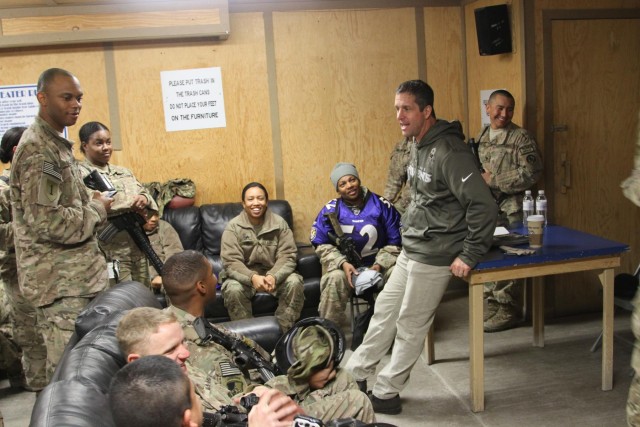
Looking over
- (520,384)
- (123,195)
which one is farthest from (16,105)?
(520,384)

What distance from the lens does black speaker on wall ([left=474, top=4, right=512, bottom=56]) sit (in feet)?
14.5

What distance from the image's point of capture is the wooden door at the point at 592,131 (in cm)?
437

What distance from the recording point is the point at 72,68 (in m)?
4.86

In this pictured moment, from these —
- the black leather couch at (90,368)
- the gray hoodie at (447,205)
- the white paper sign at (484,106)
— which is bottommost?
the black leather couch at (90,368)

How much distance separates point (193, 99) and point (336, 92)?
1166 millimetres

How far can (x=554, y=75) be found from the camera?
14.3ft

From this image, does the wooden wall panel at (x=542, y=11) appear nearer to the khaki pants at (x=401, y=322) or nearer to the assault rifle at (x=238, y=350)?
the khaki pants at (x=401, y=322)

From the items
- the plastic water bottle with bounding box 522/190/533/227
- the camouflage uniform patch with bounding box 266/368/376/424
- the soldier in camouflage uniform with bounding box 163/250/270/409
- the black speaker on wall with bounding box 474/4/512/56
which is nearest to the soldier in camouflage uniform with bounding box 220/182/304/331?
the plastic water bottle with bounding box 522/190/533/227

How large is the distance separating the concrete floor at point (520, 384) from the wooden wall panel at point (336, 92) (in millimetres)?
1630

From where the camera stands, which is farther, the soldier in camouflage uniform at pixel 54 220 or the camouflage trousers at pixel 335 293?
the camouflage trousers at pixel 335 293

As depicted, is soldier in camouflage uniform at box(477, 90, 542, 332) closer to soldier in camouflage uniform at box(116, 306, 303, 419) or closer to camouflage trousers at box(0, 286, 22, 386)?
soldier in camouflage uniform at box(116, 306, 303, 419)

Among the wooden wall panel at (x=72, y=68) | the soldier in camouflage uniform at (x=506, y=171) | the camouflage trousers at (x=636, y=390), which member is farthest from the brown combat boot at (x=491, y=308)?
the wooden wall panel at (x=72, y=68)

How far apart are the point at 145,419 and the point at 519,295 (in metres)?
3.63

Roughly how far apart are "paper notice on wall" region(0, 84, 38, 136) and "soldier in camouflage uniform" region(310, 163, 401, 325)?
2407 millimetres
